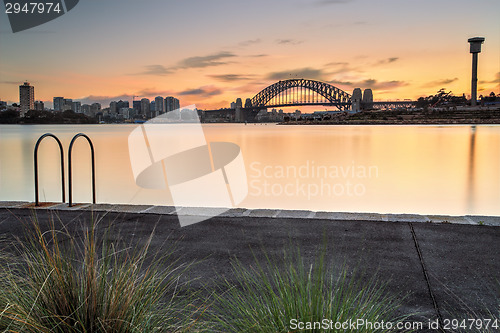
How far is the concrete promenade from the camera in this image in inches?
86.7

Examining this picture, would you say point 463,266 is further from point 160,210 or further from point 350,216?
point 160,210

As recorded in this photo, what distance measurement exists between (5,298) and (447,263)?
244 cm

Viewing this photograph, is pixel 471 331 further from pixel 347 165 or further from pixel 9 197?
pixel 347 165

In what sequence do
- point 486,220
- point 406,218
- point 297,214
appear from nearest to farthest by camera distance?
point 486,220 → point 406,218 → point 297,214

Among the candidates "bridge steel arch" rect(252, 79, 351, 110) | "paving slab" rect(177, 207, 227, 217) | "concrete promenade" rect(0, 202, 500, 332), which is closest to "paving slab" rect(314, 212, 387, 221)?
"concrete promenade" rect(0, 202, 500, 332)

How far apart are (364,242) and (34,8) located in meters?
3.44

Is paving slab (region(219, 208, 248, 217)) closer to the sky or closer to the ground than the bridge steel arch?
closer to the ground

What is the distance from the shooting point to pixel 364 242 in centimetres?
307

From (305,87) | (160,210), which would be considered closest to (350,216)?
(160,210)

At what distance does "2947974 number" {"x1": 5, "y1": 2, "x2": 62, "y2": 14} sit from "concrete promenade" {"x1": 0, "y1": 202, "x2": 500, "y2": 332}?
168cm

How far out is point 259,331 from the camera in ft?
4.66

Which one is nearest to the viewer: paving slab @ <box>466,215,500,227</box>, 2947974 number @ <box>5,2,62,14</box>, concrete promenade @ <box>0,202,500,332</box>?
concrete promenade @ <box>0,202,500,332</box>

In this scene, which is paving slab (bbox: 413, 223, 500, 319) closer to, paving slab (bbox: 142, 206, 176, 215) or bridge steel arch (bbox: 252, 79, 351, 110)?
paving slab (bbox: 142, 206, 176, 215)

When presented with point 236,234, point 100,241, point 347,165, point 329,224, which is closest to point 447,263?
point 329,224
